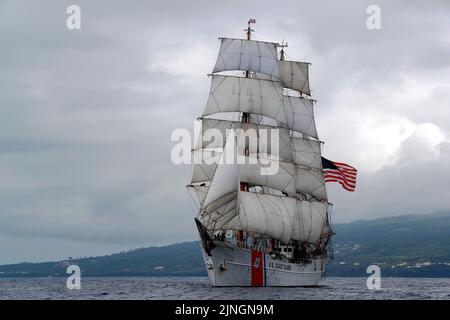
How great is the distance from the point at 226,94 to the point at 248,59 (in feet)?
22.8

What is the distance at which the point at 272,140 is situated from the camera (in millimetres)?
107938

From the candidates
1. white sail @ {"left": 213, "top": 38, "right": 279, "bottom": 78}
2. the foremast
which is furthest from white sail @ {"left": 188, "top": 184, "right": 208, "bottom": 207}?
white sail @ {"left": 213, "top": 38, "right": 279, "bottom": 78}

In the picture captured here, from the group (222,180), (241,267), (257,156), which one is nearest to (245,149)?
(257,156)

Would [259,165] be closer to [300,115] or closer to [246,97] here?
[246,97]

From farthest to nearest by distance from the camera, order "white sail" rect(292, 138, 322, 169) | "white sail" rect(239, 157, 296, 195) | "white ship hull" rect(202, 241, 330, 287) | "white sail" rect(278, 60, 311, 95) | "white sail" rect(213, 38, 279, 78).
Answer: "white sail" rect(278, 60, 311, 95)
"white sail" rect(292, 138, 322, 169)
"white sail" rect(213, 38, 279, 78)
"white sail" rect(239, 157, 296, 195)
"white ship hull" rect(202, 241, 330, 287)

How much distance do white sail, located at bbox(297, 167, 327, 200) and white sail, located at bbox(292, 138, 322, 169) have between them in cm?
128

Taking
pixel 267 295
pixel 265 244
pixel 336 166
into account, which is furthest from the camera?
pixel 336 166

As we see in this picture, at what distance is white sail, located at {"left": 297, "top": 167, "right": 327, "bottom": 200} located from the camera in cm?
12194

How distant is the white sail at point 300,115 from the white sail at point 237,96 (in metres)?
14.6

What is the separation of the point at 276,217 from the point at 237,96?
19.7m

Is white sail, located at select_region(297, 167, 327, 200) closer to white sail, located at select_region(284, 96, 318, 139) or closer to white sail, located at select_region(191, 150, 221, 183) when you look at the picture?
white sail, located at select_region(284, 96, 318, 139)

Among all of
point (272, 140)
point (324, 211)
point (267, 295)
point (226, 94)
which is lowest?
point (267, 295)
